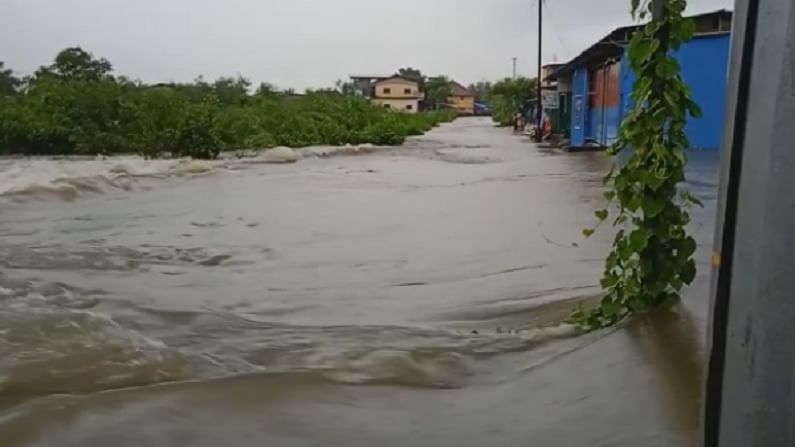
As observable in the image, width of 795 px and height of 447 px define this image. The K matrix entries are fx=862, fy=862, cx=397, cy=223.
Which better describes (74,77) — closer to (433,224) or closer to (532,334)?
(433,224)

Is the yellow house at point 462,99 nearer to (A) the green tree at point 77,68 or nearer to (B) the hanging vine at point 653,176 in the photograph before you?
(A) the green tree at point 77,68

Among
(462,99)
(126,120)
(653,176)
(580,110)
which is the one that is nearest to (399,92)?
(462,99)

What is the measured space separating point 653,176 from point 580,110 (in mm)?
25770

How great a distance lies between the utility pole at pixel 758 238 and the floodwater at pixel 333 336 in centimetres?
231

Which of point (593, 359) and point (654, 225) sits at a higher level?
point (654, 225)

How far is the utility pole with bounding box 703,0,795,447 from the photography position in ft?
3.17

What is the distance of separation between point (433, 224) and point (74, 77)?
30.3m

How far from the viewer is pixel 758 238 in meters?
0.99

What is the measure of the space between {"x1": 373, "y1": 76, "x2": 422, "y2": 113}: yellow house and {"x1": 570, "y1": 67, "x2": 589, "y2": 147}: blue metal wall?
5471cm

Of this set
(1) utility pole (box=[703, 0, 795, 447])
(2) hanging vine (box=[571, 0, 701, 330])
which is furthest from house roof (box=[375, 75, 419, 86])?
(1) utility pole (box=[703, 0, 795, 447])

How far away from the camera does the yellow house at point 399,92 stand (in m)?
86.2

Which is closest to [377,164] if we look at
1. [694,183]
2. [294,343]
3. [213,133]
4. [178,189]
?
[213,133]

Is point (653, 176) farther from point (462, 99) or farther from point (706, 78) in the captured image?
point (462, 99)

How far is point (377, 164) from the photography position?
24.5m
